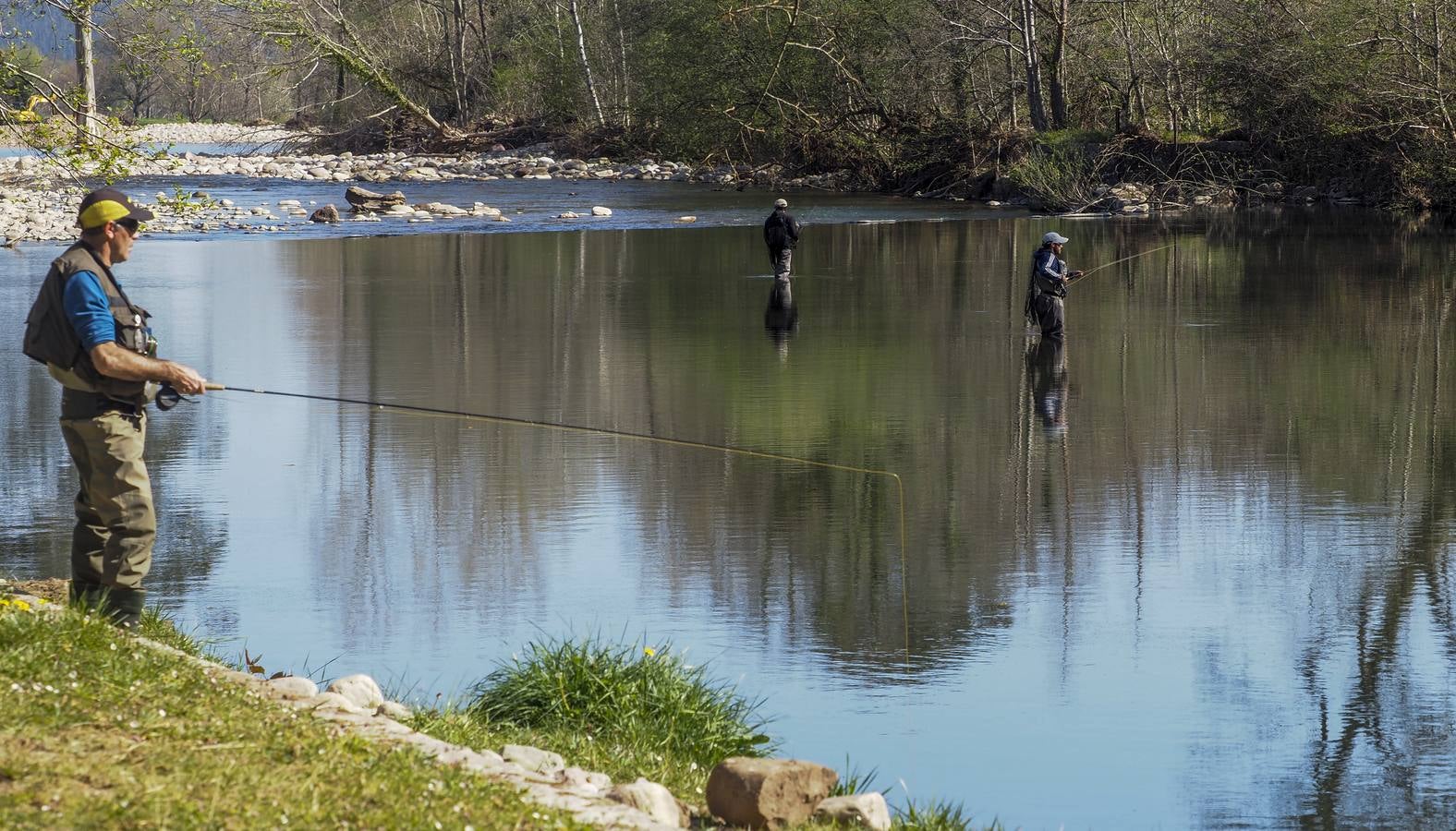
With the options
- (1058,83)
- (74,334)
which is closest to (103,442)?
(74,334)

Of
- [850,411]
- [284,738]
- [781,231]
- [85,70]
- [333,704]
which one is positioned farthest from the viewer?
[781,231]

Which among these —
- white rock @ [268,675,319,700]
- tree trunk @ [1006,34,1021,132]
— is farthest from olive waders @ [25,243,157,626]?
tree trunk @ [1006,34,1021,132]

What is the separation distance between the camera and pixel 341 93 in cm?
Result: 8256

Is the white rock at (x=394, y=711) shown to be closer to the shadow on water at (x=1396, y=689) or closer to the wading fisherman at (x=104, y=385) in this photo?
the wading fisherman at (x=104, y=385)

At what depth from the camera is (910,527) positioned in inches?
403

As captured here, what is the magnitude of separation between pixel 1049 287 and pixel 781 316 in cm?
446

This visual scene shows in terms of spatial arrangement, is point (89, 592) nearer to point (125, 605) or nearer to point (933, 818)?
point (125, 605)

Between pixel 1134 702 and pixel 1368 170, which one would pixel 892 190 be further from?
pixel 1134 702

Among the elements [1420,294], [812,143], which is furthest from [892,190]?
[1420,294]

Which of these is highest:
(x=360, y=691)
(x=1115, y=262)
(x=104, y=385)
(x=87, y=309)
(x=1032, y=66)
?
(x=1032, y=66)

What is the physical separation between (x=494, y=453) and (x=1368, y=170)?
36.1 meters

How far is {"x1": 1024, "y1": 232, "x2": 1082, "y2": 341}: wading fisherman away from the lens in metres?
17.7

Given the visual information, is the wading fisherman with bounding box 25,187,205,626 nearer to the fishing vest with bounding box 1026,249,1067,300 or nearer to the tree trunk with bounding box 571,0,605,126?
the fishing vest with bounding box 1026,249,1067,300

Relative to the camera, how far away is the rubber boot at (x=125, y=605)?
23.1ft
